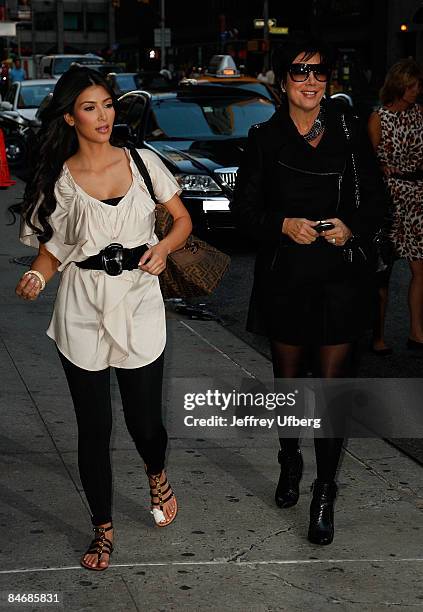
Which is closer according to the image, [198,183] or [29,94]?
[198,183]

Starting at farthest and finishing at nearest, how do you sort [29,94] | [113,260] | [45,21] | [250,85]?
1. [45,21]
2. [29,94]
3. [250,85]
4. [113,260]

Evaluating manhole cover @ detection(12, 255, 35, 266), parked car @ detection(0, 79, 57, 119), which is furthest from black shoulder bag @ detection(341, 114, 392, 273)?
parked car @ detection(0, 79, 57, 119)

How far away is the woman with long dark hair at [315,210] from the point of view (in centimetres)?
487

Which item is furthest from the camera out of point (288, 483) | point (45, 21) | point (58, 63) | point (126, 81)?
point (45, 21)

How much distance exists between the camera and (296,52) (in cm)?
491

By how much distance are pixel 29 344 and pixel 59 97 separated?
4.21 meters

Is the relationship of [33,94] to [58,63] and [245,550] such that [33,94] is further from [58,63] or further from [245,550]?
[245,550]

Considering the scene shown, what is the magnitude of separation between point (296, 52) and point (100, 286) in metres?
1.26

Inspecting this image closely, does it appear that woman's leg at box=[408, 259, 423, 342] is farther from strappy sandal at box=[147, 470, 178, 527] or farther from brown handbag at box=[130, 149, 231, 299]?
strappy sandal at box=[147, 470, 178, 527]

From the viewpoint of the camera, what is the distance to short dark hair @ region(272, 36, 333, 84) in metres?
4.91

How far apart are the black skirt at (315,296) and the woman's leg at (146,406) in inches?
24.1

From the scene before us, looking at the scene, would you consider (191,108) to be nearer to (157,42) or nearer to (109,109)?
(109,109)

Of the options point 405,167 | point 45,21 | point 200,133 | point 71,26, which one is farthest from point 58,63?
point 71,26

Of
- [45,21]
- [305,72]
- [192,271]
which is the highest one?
[305,72]
